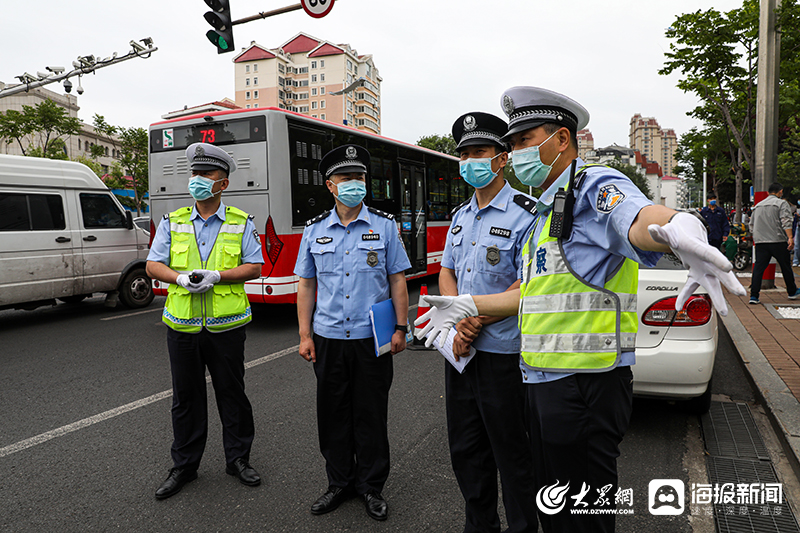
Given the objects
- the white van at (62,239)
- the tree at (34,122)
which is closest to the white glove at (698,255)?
the white van at (62,239)

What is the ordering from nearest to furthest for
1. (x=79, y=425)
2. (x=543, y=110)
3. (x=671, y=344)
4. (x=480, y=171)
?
1. (x=543, y=110)
2. (x=480, y=171)
3. (x=671, y=344)
4. (x=79, y=425)

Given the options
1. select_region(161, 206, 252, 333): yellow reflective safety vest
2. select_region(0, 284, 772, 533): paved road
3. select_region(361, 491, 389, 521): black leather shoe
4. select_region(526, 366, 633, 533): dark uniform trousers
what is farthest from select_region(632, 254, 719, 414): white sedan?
select_region(161, 206, 252, 333): yellow reflective safety vest

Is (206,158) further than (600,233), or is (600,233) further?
(206,158)

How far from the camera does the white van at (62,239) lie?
781 cm

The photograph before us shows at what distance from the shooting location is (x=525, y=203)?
8.70ft

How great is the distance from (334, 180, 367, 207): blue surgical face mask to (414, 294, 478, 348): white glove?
3.58 feet

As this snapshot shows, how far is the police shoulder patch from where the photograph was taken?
1595mm

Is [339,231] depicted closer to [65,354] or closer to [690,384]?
[690,384]

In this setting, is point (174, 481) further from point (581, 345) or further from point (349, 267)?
point (581, 345)

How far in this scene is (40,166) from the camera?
8.26m

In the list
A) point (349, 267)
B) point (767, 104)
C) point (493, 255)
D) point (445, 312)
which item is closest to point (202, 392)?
point (349, 267)

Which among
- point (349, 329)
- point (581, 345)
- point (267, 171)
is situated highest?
point (267, 171)

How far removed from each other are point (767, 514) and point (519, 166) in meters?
2.44

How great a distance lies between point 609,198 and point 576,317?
1.31 ft
